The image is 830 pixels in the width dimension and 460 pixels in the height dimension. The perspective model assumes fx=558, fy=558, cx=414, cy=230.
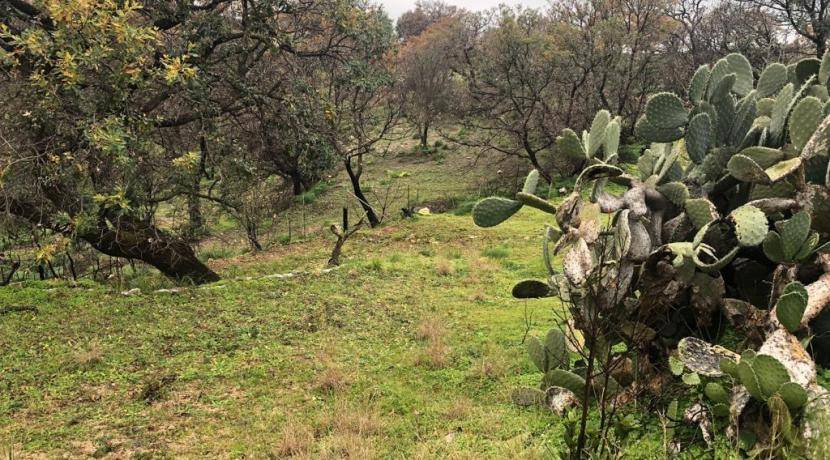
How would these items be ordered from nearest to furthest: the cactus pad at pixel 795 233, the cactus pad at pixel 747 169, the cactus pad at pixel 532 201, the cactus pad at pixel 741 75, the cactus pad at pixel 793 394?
the cactus pad at pixel 793 394 → the cactus pad at pixel 795 233 → the cactus pad at pixel 747 169 → the cactus pad at pixel 532 201 → the cactus pad at pixel 741 75

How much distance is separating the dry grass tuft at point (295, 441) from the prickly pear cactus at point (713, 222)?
1.95 meters

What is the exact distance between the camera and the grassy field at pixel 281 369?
3.93m

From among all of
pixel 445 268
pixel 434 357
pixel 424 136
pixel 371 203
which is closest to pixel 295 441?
pixel 434 357

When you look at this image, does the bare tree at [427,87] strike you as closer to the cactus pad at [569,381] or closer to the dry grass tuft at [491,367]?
the dry grass tuft at [491,367]

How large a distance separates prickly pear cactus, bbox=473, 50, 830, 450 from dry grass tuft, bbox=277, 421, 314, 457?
1.95m

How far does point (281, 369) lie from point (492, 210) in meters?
2.77

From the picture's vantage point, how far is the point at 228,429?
429 centimetres

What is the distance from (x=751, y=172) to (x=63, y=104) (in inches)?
238

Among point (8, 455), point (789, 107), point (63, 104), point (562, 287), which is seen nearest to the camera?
point (8, 455)

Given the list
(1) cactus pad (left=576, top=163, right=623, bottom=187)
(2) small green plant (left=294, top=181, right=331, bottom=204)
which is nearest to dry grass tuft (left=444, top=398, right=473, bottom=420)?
(1) cactus pad (left=576, top=163, right=623, bottom=187)

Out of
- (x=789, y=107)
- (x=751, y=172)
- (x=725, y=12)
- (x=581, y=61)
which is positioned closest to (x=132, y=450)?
(x=751, y=172)

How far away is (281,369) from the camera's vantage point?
5555mm

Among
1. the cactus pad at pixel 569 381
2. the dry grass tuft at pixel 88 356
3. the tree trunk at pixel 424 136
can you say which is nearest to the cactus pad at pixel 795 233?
the cactus pad at pixel 569 381

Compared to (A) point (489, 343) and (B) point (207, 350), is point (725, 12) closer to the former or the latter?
(A) point (489, 343)
